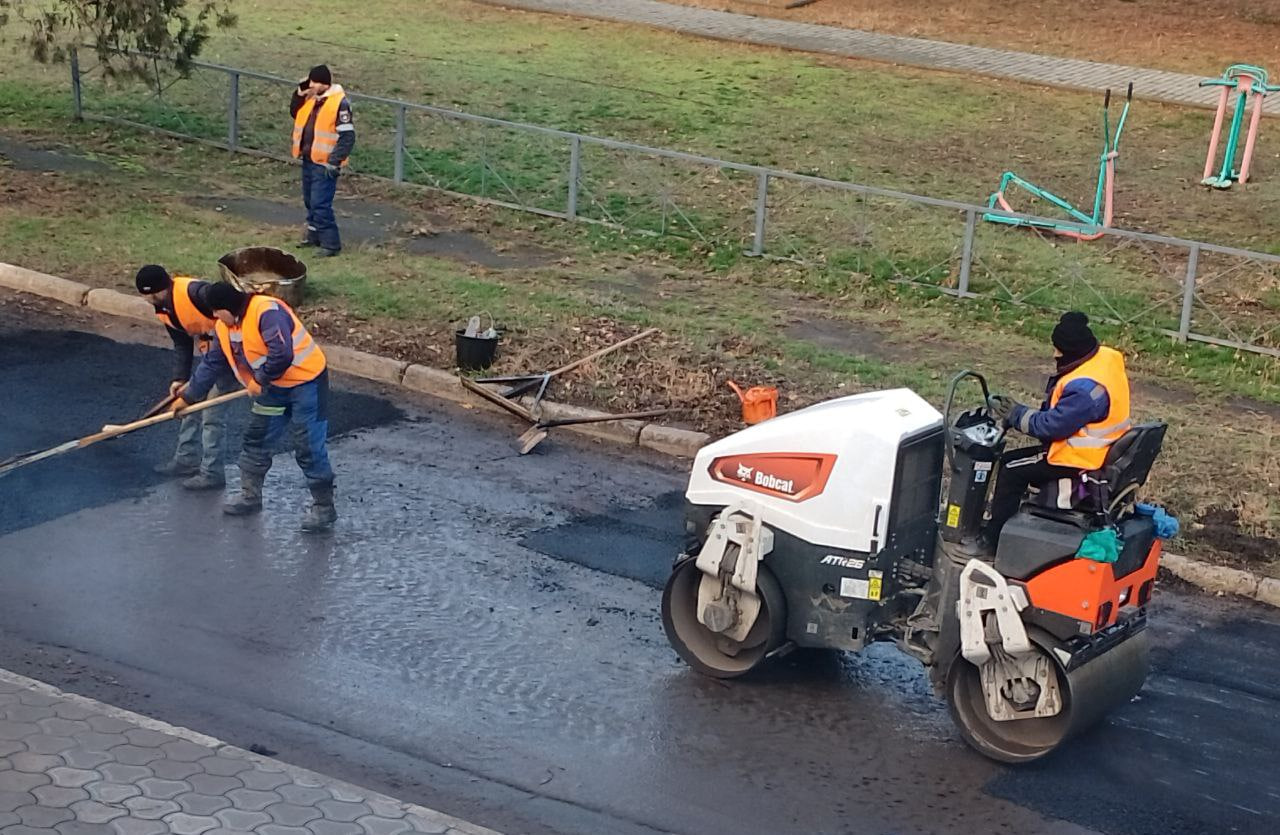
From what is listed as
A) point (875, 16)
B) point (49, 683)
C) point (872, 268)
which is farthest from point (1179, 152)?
point (49, 683)

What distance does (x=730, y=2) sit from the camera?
86.6 ft

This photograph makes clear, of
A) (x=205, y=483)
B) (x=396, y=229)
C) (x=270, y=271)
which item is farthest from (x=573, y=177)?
(x=205, y=483)

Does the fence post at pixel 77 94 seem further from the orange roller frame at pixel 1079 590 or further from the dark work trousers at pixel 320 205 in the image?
the orange roller frame at pixel 1079 590

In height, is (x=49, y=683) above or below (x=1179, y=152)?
below

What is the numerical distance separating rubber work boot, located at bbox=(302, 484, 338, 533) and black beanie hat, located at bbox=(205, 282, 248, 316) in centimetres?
104

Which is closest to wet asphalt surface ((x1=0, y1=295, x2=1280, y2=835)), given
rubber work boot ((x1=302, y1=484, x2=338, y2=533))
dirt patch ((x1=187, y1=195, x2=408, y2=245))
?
rubber work boot ((x1=302, y1=484, x2=338, y2=533))

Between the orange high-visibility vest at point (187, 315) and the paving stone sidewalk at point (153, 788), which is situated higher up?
the orange high-visibility vest at point (187, 315)

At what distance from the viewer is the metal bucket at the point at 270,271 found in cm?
1188

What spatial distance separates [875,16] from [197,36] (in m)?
12.8

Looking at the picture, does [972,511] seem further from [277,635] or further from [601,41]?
[601,41]

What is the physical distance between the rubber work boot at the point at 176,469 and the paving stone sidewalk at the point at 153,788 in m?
2.99

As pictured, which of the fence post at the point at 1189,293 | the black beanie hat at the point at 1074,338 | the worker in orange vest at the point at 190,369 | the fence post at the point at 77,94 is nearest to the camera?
the black beanie hat at the point at 1074,338

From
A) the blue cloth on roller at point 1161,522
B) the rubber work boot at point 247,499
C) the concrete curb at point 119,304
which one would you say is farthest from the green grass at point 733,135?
the blue cloth on roller at point 1161,522

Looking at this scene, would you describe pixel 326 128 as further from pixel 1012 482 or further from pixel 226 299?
pixel 1012 482
